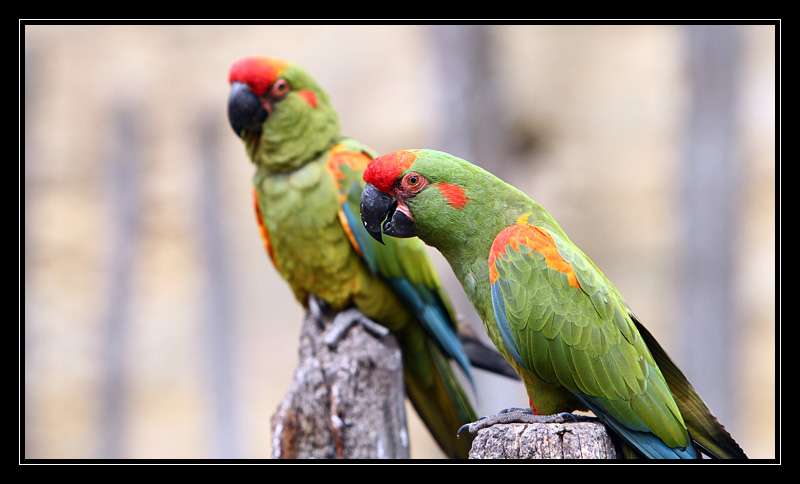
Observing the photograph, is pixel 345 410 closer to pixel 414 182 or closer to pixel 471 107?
pixel 414 182

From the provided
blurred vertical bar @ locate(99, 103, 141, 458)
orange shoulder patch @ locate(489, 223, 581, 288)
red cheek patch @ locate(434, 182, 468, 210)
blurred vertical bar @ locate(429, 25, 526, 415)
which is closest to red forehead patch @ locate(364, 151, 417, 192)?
red cheek patch @ locate(434, 182, 468, 210)

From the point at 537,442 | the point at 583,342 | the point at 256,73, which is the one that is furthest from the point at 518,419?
the point at 256,73

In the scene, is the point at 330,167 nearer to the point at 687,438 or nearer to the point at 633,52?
the point at 687,438

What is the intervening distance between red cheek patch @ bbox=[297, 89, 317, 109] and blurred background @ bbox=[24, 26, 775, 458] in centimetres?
750

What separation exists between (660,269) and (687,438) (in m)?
15.1

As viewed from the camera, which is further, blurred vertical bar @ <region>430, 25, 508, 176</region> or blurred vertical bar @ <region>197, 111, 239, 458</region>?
blurred vertical bar @ <region>197, 111, 239, 458</region>

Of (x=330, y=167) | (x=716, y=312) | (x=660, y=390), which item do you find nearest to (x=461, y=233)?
(x=660, y=390)

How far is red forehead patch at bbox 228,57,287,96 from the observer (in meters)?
5.16

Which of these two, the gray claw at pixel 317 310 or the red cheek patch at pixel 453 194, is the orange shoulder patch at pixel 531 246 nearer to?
the red cheek patch at pixel 453 194

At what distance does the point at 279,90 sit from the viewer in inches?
206

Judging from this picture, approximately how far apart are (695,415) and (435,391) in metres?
1.96

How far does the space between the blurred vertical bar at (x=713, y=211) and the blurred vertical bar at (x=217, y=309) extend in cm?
589

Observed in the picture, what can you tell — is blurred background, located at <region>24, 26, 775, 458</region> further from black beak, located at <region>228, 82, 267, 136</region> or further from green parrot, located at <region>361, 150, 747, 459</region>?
green parrot, located at <region>361, 150, 747, 459</region>

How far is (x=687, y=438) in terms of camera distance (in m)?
3.60
